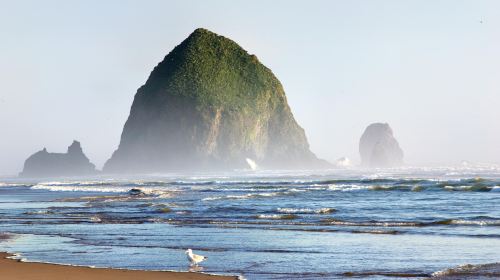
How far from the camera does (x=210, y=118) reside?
531 feet

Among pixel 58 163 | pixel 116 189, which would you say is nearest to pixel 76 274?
pixel 116 189

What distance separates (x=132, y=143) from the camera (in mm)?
170875

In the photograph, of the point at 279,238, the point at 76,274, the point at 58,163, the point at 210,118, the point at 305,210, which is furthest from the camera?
the point at 58,163

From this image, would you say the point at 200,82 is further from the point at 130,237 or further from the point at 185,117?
the point at 130,237

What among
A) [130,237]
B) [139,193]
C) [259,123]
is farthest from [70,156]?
[130,237]

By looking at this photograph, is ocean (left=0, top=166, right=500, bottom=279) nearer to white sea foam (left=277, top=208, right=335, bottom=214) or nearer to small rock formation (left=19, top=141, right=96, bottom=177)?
white sea foam (left=277, top=208, right=335, bottom=214)

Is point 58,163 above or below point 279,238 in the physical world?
above

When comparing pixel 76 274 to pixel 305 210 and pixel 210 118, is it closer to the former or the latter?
pixel 305 210

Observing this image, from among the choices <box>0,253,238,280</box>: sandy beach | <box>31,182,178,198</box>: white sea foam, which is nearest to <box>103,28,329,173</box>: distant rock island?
<box>31,182,178,198</box>: white sea foam

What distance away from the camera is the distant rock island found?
161m

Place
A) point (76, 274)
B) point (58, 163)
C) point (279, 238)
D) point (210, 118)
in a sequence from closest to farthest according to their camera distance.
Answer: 1. point (76, 274)
2. point (279, 238)
3. point (210, 118)
4. point (58, 163)

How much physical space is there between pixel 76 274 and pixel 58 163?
15729cm

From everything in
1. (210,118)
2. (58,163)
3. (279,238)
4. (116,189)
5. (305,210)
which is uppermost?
(210,118)

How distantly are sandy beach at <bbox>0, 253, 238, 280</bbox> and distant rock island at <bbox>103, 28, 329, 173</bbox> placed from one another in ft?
456
